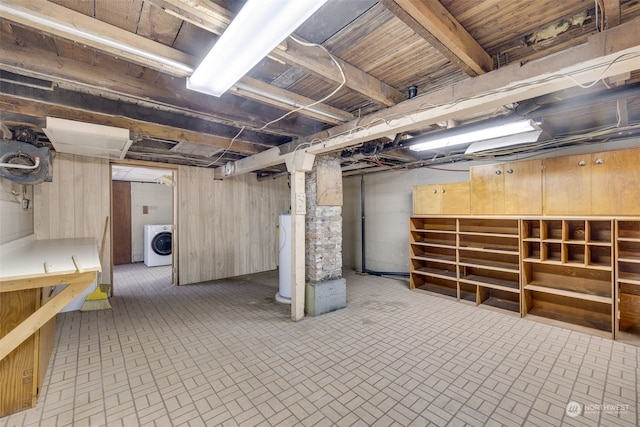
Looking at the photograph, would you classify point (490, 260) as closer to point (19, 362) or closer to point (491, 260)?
point (491, 260)

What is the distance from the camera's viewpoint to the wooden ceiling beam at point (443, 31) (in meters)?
1.25

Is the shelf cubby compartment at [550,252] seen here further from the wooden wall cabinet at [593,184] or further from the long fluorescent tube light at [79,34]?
the long fluorescent tube light at [79,34]

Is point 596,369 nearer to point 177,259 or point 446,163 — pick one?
point 446,163

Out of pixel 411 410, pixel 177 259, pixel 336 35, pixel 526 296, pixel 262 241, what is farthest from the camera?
pixel 262 241

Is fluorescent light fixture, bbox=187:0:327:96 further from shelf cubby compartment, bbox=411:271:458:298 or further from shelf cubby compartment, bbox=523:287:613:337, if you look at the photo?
shelf cubby compartment, bbox=411:271:458:298

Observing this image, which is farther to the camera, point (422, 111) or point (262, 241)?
point (262, 241)

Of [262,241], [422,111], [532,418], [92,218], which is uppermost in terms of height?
[422,111]

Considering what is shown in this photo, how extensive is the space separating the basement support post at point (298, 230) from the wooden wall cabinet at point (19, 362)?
7.19 feet

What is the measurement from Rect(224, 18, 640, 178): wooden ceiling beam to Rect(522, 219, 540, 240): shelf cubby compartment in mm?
2287

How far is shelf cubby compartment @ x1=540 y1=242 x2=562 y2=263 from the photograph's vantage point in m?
3.27

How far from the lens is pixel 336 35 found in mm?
1634

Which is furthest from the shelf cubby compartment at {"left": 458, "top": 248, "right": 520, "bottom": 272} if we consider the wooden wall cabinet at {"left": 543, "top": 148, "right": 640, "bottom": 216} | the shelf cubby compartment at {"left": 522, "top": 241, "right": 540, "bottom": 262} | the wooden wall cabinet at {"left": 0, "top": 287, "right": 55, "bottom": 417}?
the wooden wall cabinet at {"left": 0, "top": 287, "right": 55, "bottom": 417}

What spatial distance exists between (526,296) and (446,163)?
2244 millimetres

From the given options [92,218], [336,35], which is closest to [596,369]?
[336,35]
